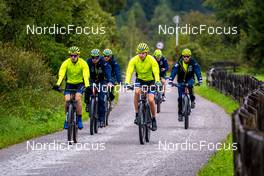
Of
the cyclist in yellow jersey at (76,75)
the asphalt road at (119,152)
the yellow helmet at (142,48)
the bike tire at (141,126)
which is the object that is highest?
the yellow helmet at (142,48)

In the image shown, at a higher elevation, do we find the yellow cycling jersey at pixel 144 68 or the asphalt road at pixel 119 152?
the yellow cycling jersey at pixel 144 68

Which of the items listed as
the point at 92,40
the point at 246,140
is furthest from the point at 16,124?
the point at 92,40

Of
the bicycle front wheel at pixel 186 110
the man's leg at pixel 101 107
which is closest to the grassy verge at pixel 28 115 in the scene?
the man's leg at pixel 101 107

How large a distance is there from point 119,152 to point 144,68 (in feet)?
10.1

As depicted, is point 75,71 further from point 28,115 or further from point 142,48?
point 28,115

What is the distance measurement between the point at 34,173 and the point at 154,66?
6056 mm

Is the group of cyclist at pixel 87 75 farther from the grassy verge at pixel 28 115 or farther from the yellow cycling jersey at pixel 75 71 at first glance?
the grassy verge at pixel 28 115

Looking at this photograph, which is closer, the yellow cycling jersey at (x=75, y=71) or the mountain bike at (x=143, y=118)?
the mountain bike at (x=143, y=118)

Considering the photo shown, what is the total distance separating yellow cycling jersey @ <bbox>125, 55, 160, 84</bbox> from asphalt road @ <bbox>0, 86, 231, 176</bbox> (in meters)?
1.46

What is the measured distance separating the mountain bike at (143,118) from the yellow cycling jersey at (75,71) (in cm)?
133

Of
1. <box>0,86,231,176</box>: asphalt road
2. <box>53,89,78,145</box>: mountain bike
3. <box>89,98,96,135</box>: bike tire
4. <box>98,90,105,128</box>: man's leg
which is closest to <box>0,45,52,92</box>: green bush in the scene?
<box>0,86,231,176</box>: asphalt road

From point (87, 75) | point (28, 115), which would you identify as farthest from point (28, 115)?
point (87, 75)

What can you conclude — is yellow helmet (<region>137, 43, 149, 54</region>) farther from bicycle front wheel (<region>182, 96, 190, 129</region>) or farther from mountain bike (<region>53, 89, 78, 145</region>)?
bicycle front wheel (<region>182, 96, 190, 129</region>)

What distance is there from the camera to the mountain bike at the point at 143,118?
16469 mm
